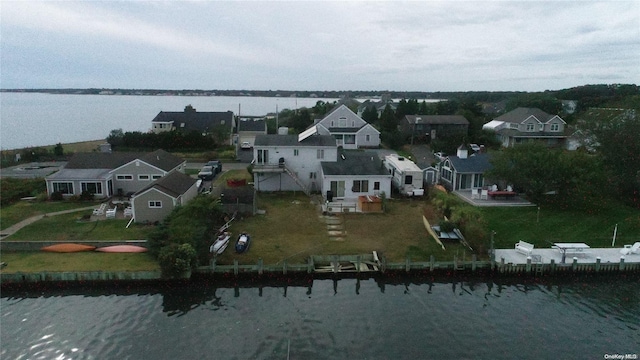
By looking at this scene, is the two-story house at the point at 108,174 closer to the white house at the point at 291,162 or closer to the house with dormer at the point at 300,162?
the white house at the point at 291,162

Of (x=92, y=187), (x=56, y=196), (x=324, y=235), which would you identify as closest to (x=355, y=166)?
(x=324, y=235)

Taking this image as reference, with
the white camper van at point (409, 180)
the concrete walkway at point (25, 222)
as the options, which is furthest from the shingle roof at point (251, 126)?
the concrete walkway at point (25, 222)

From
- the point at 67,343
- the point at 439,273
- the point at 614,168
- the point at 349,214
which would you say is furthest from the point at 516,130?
the point at 67,343

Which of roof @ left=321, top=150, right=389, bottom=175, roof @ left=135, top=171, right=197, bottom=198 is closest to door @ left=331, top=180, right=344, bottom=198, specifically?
roof @ left=321, top=150, right=389, bottom=175

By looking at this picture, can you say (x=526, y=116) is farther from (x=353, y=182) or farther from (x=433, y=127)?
(x=353, y=182)

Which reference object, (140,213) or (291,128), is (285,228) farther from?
(291,128)

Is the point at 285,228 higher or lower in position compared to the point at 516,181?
lower
